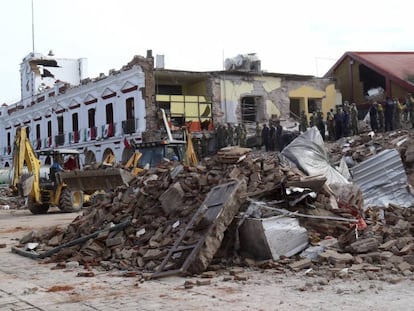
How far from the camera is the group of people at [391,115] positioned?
2398 centimetres

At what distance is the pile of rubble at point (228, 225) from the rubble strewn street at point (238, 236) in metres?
0.02

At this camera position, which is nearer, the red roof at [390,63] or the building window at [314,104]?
the red roof at [390,63]

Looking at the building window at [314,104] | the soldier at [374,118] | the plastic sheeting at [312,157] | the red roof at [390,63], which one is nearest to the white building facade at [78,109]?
the building window at [314,104]

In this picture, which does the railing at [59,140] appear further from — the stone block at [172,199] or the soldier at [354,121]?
the stone block at [172,199]

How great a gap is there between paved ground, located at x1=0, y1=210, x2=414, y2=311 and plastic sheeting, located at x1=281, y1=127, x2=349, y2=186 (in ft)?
16.8

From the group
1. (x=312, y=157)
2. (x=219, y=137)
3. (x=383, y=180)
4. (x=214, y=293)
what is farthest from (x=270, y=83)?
(x=214, y=293)

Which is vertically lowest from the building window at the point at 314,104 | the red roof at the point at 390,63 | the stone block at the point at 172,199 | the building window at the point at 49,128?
the stone block at the point at 172,199

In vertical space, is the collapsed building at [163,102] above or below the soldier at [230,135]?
above

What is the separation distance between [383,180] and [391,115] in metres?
11.3

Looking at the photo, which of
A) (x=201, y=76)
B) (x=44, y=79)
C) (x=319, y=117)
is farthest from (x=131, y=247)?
(x=44, y=79)

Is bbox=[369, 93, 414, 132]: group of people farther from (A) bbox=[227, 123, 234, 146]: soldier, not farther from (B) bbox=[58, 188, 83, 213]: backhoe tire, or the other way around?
(B) bbox=[58, 188, 83, 213]: backhoe tire

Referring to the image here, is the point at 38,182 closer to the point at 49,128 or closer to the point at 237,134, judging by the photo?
the point at 237,134

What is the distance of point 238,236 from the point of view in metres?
9.05

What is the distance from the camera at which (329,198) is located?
33.0 feet
